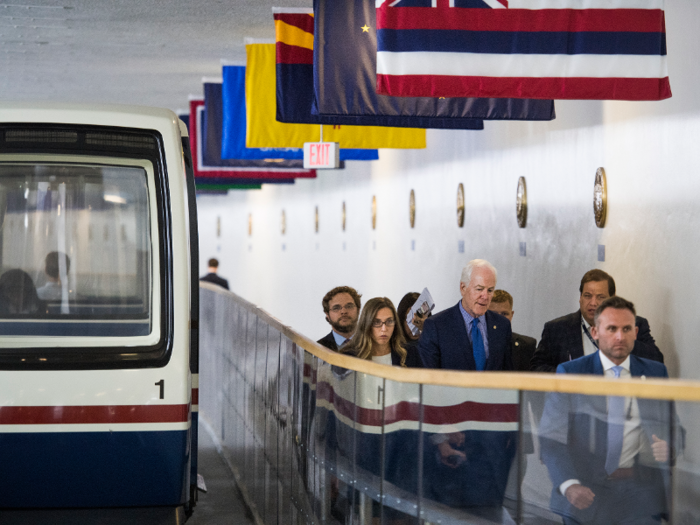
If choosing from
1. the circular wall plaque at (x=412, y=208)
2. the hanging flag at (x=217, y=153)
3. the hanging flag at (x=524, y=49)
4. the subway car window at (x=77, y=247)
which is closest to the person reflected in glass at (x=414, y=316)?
the hanging flag at (x=524, y=49)

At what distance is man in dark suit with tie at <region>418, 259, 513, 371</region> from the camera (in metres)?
5.68

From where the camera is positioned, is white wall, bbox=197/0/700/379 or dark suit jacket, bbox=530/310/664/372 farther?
white wall, bbox=197/0/700/379

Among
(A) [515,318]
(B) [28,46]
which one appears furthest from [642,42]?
(B) [28,46]

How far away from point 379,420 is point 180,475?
61.7 inches

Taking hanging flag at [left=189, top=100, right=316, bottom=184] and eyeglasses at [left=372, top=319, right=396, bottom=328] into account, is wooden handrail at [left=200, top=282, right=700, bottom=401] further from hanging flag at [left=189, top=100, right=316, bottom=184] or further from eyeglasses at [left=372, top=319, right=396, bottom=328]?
hanging flag at [left=189, top=100, right=316, bottom=184]

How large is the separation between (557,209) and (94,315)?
4.89 meters

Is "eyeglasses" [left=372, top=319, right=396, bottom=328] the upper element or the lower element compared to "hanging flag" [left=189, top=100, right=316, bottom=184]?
lower

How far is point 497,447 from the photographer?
346cm

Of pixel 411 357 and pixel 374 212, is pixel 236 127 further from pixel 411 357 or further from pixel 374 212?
pixel 411 357

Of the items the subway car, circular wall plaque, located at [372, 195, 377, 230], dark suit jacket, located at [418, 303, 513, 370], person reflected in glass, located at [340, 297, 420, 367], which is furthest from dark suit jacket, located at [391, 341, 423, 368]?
circular wall plaque, located at [372, 195, 377, 230]

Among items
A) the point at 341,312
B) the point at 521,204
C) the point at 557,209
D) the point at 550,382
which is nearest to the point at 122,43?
the point at 521,204

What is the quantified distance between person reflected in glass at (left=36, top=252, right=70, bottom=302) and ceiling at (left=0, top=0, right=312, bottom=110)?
5323 mm

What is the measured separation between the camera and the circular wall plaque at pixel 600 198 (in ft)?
24.8

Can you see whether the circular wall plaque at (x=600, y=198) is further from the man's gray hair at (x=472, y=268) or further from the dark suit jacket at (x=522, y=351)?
the man's gray hair at (x=472, y=268)
